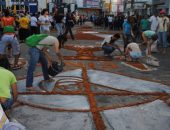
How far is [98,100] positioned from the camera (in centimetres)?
795

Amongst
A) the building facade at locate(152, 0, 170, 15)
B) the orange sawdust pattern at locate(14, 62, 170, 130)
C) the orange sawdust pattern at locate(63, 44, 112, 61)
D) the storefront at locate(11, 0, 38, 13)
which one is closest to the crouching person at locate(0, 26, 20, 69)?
the orange sawdust pattern at locate(14, 62, 170, 130)

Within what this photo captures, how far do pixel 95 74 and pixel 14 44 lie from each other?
2414 mm

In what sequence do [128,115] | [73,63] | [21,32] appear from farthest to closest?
[21,32] → [73,63] → [128,115]

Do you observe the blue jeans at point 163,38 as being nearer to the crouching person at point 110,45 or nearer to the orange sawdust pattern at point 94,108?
the crouching person at point 110,45

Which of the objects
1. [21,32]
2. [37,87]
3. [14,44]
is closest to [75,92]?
[37,87]

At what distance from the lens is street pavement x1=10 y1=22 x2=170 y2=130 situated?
6543 millimetres

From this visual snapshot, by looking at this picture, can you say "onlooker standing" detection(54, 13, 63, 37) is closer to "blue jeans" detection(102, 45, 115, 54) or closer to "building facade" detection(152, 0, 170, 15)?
"blue jeans" detection(102, 45, 115, 54)

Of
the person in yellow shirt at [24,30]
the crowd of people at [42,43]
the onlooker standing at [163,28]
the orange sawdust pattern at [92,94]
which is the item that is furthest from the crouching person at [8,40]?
the person in yellow shirt at [24,30]

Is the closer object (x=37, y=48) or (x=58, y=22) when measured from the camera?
(x=37, y=48)

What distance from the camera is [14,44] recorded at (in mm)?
11414

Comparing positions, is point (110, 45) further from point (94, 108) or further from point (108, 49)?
point (94, 108)

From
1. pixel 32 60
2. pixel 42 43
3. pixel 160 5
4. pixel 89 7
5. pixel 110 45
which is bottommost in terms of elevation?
pixel 110 45

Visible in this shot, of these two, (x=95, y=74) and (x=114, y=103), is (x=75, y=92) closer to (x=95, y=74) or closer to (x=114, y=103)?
(x=114, y=103)

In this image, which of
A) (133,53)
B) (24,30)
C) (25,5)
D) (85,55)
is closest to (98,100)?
(133,53)
